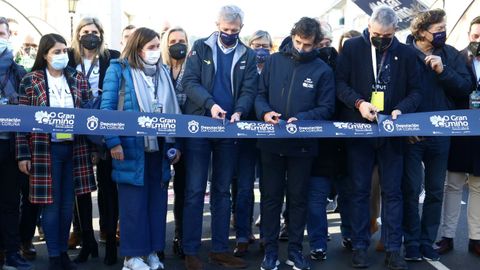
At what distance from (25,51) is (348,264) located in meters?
5.74

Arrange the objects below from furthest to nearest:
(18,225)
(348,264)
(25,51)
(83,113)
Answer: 1. (25,51)
2. (348,264)
3. (18,225)
4. (83,113)

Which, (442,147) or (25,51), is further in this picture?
(25,51)

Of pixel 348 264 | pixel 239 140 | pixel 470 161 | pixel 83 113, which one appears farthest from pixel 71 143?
pixel 470 161

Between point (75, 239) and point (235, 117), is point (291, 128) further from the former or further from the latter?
point (75, 239)

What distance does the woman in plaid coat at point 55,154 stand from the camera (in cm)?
511

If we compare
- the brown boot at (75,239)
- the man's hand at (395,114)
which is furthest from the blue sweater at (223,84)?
the brown boot at (75,239)

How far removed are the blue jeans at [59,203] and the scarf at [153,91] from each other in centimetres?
71

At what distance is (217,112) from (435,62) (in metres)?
2.01

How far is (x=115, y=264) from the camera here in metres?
5.64

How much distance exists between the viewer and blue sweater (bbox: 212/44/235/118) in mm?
5504

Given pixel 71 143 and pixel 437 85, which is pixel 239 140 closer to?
pixel 71 143

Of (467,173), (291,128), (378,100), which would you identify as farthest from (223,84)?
(467,173)

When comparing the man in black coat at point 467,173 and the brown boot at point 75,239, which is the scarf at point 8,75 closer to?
the brown boot at point 75,239

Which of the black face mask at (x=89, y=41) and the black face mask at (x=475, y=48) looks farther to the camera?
the black face mask at (x=475, y=48)
